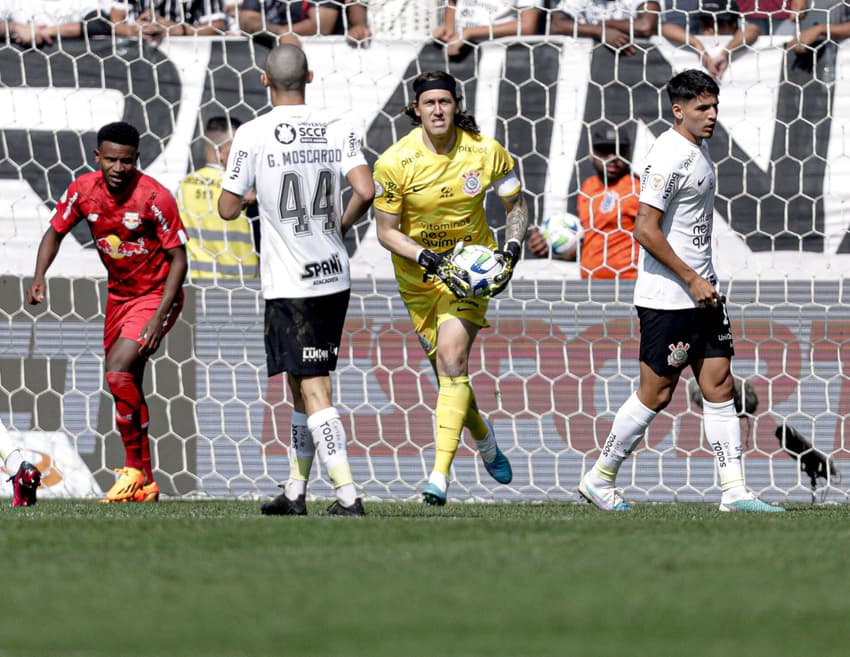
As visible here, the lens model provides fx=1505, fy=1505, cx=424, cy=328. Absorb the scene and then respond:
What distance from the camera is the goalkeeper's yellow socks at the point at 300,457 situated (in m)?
6.81

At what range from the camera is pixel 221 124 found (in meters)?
10.2

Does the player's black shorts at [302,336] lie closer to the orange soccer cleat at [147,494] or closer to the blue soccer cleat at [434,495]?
the blue soccer cleat at [434,495]

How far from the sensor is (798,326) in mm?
9086

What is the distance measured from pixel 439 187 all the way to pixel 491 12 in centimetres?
300

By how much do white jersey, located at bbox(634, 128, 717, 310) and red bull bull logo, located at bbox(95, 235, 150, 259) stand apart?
2.79 metres

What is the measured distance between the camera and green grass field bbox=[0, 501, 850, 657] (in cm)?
335

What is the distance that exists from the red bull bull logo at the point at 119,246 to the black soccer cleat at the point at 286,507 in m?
1.95

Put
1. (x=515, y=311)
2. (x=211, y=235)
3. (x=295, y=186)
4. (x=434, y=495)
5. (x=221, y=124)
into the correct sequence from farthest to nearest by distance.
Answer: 1. (x=221, y=124)
2. (x=211, y=235)
3. (x=515, y=311)
4. (x=434, y=495)
5. (x=295, y=186)

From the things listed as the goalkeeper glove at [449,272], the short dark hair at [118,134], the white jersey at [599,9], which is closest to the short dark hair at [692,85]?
the goalkeeper glove at [449,272]

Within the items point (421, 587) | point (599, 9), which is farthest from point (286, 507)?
point (599, 9)

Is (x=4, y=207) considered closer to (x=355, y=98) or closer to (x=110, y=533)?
(x=355, y=98)

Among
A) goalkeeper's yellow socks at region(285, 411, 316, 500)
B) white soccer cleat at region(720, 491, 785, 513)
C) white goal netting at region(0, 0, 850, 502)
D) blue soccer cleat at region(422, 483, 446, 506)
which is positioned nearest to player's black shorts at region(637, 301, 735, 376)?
white soccer cleat at region(720, 491, 785, 513)

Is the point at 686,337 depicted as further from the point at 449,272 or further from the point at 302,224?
the point at 302,224

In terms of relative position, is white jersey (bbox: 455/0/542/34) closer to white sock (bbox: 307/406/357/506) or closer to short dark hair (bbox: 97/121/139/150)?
short dark hair (bbox: 97/121/139/150)
